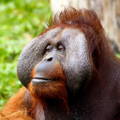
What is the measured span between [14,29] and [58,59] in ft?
13.7

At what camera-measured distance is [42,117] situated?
17.1ft

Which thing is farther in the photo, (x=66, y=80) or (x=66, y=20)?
(x=66, y=20)

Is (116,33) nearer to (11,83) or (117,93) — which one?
(11,83)

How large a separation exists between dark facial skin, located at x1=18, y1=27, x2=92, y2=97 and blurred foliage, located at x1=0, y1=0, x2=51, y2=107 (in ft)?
4.35

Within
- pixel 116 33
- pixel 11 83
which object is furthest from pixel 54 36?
pixel 116 33

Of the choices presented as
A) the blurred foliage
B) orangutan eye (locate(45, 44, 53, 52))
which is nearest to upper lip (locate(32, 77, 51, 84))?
orangutan eye (locate(45, 44, 53, 52))

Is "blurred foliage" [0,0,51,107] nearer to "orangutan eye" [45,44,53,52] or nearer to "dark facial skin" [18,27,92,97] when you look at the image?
"dark facial skin" [18,27,92,97]

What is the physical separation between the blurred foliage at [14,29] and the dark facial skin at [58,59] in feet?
4.35

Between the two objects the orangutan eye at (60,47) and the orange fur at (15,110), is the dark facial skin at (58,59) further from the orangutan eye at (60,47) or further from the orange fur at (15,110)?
the orange fur at (15,110)

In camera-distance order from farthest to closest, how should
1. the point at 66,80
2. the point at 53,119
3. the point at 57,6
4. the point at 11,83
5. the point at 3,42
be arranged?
1. the point at 3,42
2. the point at 57,6
3. the point at 11,83
4. the point at 53,119
5. the point at 66,80

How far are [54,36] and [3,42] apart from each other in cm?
296

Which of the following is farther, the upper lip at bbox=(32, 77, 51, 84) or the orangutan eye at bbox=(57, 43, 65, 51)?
the orangutan eye at bbox=(57, 43, 65, 51)

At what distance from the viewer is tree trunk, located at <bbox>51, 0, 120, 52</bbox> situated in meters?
7.06

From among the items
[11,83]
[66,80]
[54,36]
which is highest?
[54,36]
